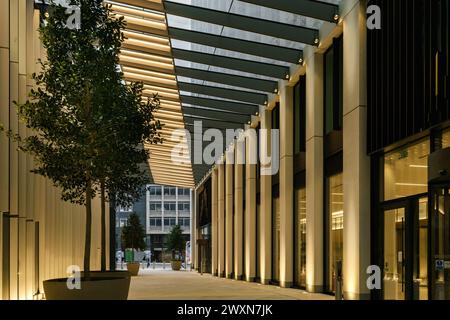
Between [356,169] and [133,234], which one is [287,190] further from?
[133,234]

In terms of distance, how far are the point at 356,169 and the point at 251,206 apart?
13.5 metres

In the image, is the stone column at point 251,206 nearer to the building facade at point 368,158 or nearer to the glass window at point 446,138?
the building facade at point 368,158

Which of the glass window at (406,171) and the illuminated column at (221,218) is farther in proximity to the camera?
the illuminated column at (221,218)

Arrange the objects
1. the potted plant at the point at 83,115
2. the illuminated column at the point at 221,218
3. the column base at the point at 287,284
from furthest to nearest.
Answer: the illuminated column at the point at 221,218, the column base at the point at 287,284, the potted plant at the point at 83,115

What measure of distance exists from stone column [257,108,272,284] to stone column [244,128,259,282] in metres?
2.30

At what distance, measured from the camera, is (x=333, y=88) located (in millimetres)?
17531

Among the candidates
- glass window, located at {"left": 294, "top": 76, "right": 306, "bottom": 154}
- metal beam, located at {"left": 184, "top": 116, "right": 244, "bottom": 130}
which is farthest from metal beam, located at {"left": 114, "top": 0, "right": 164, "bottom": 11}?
metal beam, located at {"left": 184, "top": 116, "right": 244, "bottom": 130}

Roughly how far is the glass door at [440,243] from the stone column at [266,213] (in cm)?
1367

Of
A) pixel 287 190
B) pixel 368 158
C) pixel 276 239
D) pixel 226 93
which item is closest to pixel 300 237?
pixel 287 190

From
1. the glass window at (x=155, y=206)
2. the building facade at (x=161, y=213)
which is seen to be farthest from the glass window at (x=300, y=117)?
the glass window at (x=155, y=206)

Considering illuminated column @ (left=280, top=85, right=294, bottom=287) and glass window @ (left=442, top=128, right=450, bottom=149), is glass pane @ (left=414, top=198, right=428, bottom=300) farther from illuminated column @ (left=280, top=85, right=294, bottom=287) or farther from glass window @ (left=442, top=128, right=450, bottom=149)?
illuminated column @ (left=280, top=85, right=294, bottom=287)

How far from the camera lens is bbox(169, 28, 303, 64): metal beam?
19250mm

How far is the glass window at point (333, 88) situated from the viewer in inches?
669

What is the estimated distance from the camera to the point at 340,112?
16.8 meters
